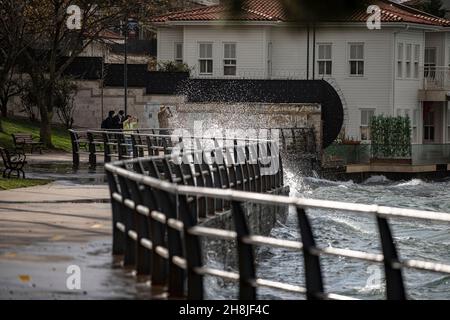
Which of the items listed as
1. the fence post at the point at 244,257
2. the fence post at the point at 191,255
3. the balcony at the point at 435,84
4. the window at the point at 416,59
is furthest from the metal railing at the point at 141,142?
the fence post at the point at 244,257

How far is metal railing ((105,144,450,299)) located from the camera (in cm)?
923

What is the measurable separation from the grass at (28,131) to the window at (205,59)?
328 inches

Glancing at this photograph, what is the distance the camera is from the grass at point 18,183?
29627 millimetres

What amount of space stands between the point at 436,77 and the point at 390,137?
12402 millimetres

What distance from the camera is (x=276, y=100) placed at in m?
59.4

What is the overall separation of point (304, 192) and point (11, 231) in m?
26.5

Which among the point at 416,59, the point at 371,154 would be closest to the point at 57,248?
the point at 371,154

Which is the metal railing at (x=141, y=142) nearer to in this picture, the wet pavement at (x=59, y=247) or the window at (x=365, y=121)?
the wet pavement at (x=59, y=247)

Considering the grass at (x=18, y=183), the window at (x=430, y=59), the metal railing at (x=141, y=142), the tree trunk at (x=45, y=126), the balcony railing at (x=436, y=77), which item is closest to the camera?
the grass at (x=18, y=183)

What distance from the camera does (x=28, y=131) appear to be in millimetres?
55156

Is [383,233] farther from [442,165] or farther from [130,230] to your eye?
[442,165]

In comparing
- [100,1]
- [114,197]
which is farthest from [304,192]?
[114,197]

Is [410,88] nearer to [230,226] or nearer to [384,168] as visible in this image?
[384,168]

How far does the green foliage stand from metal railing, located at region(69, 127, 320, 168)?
9.83 feet
